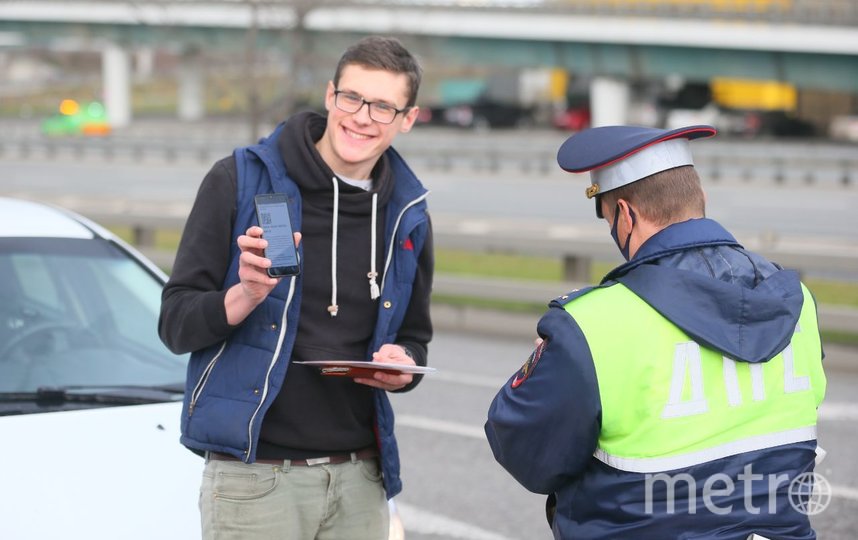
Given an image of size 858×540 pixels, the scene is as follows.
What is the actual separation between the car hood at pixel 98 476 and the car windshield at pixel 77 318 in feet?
1.00

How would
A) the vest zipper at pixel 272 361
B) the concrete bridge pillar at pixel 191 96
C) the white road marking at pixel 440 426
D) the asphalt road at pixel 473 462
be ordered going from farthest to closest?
the concrete bridge pillar at pixel 191 96, the white road marking at pixel 440 426, the asphalt road at pixel 473 462, the vest zipper at pixel 272 361

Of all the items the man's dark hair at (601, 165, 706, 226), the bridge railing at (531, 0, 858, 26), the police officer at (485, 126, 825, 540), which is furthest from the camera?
the bridge railing at (531, 0, 858, 26)

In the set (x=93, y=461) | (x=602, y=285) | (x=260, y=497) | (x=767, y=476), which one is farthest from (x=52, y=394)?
(x=767, y=476)

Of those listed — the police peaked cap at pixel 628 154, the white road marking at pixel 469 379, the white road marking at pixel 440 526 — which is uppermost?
the police peaked cap at pixel 628 154

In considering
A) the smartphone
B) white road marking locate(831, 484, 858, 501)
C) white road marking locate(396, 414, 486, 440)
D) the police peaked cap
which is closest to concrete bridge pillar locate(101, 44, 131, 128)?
white road marking locate(396, 414, 486, 440)

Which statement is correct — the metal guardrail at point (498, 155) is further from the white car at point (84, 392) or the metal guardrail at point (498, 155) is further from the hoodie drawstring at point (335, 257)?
the hoodie drawstring at point (335, 257)

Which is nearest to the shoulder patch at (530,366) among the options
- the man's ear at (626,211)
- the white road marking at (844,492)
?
the man's ear at (626,211)

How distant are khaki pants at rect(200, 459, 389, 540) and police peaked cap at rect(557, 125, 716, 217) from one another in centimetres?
108

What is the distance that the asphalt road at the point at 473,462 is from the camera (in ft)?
19.2

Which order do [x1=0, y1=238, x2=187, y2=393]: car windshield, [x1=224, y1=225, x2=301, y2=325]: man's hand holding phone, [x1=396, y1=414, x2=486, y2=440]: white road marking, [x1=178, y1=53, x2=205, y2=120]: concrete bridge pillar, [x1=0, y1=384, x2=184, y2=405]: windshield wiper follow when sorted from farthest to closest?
[x1=178, y1=53, x2=205, y2=120]: concrete bridge pillar → [x1=396, y1=414, x2=486, y2=440]: white road marking → [x1=0, y1=238, x2=187, y2=393]: car windshield → [x1=0, y1=384, x2=184, y2=405]: windshield wiper → [x1=224, y1=225, x2=301, y2=325]: man's hand holding phone

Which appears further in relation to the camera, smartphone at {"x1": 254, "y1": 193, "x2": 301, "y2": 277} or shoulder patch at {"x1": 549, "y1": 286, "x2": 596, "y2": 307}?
smartphone at {"x1": 254, "y1": 193, "x2": 301, "y2": 277}

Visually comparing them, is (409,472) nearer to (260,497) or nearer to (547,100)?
(260,497)

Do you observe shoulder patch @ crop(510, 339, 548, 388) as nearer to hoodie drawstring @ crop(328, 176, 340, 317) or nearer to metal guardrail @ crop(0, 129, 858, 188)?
hoodie drawstring @ crop(328, 176, 340, 317)

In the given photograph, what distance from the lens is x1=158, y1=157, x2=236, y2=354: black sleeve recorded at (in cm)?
297
